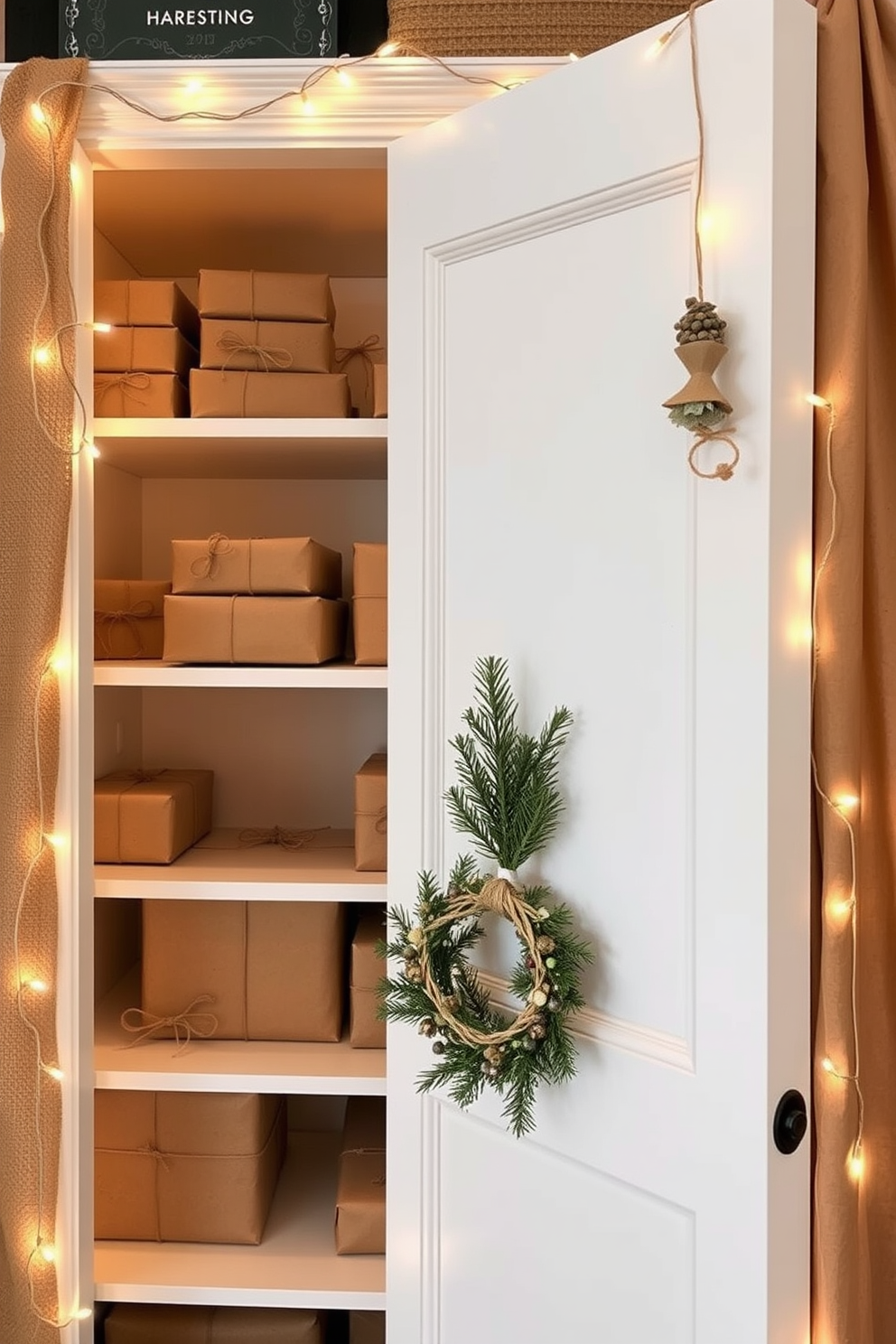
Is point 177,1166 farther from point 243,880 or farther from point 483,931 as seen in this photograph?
point 483,931

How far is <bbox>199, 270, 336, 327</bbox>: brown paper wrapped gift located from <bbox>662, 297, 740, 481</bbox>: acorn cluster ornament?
69 centimetres

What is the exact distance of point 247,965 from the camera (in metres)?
1.47

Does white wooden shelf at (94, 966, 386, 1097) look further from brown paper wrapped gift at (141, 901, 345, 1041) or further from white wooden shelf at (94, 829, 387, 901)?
white wooden shelf at (94, 829, 387, 901)

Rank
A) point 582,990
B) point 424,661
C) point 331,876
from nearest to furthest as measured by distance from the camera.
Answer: point 582,990 < point 424,661 < point 331,876

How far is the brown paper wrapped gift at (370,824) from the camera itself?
1.41 metres

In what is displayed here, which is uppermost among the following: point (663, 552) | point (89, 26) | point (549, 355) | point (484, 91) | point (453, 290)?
point (89, 26)

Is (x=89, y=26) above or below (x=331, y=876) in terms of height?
above

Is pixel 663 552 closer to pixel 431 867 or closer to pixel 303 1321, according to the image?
pixel 431 867

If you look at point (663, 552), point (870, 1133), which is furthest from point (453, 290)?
point (870, 1133)

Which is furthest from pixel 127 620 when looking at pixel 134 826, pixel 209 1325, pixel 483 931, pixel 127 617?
pixel 209 1325

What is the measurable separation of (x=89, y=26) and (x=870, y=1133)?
1.63 m

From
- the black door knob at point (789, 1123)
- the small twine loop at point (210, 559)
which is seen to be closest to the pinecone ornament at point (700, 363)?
the black door knob at point (789, 1123)

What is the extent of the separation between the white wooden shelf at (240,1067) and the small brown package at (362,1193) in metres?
0.18

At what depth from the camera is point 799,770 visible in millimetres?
938
